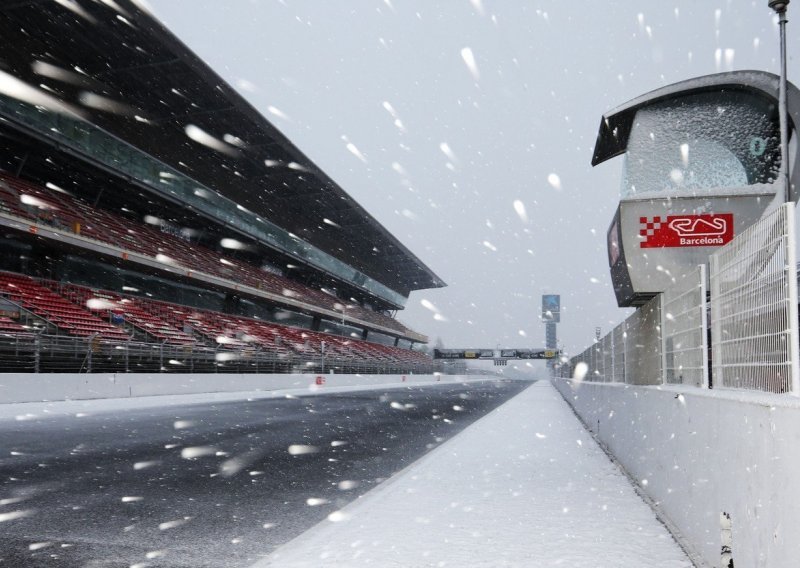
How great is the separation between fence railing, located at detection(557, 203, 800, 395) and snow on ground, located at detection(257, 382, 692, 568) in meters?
1.14

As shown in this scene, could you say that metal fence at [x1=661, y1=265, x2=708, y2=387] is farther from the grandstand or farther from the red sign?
the grandstand

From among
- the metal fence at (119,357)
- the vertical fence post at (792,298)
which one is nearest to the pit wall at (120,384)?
the metal fence at (119,357)

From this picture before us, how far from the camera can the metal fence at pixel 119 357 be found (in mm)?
15648

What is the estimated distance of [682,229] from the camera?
10227mm

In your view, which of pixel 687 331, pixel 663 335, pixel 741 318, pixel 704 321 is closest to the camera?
pixel 741 318

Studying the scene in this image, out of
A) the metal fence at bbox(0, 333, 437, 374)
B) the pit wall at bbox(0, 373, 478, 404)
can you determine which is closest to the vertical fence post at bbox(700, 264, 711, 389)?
the pit wall at bbox(0, 373, 478, 404)

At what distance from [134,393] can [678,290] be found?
654 inches

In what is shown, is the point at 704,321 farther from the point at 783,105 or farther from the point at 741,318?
the point at 783,105

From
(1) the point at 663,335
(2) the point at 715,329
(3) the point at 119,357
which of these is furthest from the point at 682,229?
(3) the point at 119,357

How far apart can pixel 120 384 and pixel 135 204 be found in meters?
15.6

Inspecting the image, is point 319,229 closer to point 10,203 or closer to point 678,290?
point 10,203

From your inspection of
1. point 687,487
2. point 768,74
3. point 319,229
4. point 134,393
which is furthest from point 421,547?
point 319,229

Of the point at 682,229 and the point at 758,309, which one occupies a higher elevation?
the point at 682,229

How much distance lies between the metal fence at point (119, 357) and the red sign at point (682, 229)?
564 inches
